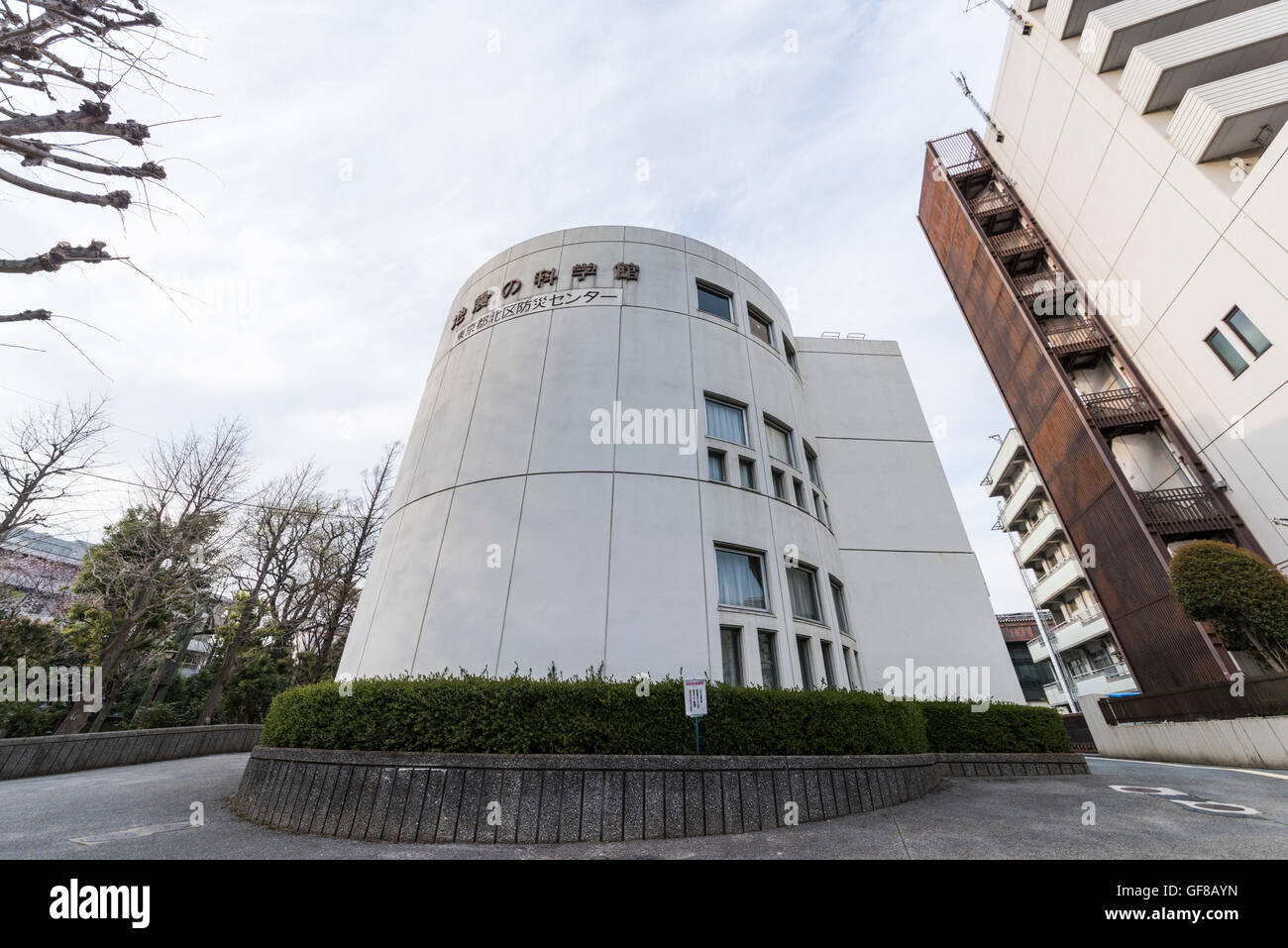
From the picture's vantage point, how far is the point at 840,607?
14.8 m

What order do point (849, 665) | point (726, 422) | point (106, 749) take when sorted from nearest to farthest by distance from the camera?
point (849, 665) < point (726, 422) < point (106, 749)

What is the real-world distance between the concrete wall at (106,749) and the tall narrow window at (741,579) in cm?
1862

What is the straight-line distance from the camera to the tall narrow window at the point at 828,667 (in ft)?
41.5

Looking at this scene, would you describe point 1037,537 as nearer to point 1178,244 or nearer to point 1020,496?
point 1020,496

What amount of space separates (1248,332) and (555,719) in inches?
886

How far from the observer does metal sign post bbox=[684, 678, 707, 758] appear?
7500 mm

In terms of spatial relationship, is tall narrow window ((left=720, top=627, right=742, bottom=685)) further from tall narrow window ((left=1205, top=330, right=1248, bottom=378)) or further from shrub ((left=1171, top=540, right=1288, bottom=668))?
tall narrow window ((left=1205, top=330, right=1248, bottom=378))

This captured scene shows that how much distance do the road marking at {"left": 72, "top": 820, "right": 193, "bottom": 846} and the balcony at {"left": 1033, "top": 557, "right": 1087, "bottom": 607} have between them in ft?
134

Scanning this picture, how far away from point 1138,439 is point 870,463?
12.4 m

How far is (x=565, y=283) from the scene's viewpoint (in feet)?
51.8

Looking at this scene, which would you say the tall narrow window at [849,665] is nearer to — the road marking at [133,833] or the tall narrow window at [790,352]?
the tall narrow window at [790,352]

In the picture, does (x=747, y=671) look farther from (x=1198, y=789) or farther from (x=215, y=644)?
(x=215, y=644)

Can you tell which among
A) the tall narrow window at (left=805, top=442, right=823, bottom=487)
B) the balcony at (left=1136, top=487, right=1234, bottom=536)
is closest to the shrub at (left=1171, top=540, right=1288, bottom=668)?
the balcony at (left=1136, top=487, right=1234, bottom=536)

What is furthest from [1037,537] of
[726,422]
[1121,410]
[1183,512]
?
[726,422]
